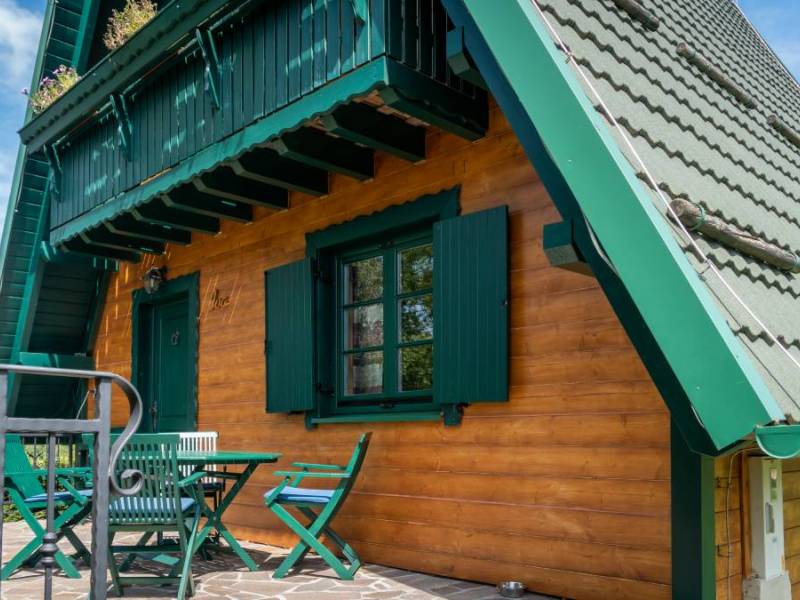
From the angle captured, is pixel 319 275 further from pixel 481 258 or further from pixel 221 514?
pixel 221 514

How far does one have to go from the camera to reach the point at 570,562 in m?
4.25

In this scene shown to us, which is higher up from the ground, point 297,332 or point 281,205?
point 281,205

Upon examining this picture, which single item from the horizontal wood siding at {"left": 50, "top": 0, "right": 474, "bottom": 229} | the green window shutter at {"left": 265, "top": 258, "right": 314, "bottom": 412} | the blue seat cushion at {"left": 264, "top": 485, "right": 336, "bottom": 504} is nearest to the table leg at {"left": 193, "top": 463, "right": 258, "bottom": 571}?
the blue seat cushion at {"left": 264, "top": 485, "right": 336, "bottom": 504}

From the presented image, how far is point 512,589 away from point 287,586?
4.32 feet

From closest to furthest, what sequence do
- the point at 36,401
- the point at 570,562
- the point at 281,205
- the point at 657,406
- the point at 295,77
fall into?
the point at 657,406, the point at 570,562, the point at 295,77, the point at 281,205, the point at 36,401

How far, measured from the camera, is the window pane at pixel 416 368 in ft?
17.4

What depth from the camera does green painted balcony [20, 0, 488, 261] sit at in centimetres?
448

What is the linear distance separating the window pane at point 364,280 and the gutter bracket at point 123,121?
2.22 meters

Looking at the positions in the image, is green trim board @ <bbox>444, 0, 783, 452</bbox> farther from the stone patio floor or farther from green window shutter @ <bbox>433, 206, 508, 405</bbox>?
the stone patio floor

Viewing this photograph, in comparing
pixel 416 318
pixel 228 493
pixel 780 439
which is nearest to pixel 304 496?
pixel 228 493

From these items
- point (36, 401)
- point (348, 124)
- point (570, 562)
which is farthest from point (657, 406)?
point (36, 401)

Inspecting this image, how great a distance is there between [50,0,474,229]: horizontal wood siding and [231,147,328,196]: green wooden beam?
25 cm

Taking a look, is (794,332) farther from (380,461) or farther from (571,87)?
(380,461)

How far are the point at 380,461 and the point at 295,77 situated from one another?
2563 millimetres
